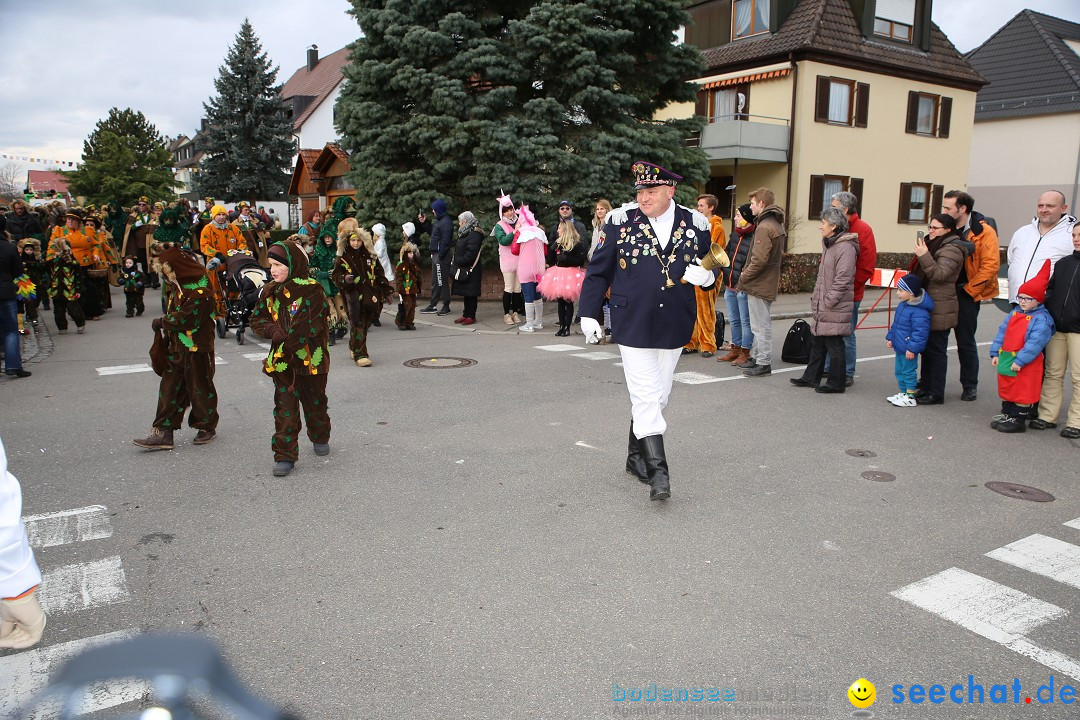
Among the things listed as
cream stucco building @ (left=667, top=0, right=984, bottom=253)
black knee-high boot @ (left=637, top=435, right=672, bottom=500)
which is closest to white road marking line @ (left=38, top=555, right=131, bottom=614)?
black knee-high boot @ (left=637, top=435, right=672, bottom=500)

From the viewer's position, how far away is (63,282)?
12438 millimetres

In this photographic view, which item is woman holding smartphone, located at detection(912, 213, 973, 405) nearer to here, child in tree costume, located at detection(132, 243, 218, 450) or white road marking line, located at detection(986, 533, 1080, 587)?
white road marking line, located at detection(986, 533, 1080, 587)

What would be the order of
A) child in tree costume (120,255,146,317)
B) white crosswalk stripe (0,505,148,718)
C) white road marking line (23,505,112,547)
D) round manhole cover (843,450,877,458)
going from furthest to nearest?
1. child in tree costume (120,255,146,317)
2. round manhole cover (843,450,877,458)
3. white road marking line (23,505,112,547)
4. white crosswalk stripe (0,505,148,718)

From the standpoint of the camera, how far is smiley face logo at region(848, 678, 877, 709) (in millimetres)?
3031

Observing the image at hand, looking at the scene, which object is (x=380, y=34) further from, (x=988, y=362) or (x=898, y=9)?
(x=898, y=9)

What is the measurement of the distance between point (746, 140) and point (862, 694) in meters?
21.5

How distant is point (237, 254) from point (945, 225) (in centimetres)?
963

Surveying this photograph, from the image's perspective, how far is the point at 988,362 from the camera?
35.0 ft

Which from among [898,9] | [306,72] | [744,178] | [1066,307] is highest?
[306,72]

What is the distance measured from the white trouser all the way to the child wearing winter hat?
3.61 metres

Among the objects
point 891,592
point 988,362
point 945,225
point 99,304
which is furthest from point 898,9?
point 891,592

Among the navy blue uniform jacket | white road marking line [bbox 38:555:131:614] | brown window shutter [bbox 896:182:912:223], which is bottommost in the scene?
white road marking line [bbox 38:555:131:614]

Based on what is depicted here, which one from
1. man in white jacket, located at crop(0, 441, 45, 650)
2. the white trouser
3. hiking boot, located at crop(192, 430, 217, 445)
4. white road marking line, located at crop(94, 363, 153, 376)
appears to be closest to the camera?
man in white jacket, located at crop(0, 441, 45, 650)

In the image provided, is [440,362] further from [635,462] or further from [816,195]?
[816,195]
